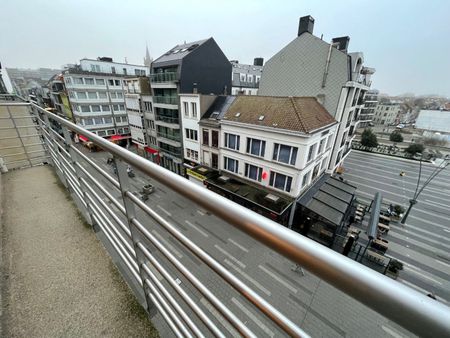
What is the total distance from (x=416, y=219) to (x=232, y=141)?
14435 mm

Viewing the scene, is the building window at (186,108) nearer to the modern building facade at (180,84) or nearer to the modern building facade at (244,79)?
the modern building facade at (180,84)

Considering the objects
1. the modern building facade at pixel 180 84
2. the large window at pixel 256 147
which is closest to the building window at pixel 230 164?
the large window at pixel 256 147

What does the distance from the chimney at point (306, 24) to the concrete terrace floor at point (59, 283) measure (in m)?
16.1

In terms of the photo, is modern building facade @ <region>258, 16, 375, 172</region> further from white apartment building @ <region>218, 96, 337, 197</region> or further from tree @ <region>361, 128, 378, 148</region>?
tree @ <region>361, 128, 378, 148</region>

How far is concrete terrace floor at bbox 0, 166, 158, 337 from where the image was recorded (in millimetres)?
1749

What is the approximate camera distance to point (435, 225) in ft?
43.7

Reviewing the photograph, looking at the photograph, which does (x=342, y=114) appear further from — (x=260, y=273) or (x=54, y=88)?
(x=54, y=88)

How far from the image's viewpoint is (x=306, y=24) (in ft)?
42.0

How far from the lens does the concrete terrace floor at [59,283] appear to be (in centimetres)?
175

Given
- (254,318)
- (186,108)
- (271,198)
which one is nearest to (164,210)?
(271,198)

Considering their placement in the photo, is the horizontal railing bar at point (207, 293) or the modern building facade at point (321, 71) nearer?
the horizontal railing bar at point (207, 293)

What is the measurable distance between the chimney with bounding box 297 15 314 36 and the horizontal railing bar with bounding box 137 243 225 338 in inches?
640

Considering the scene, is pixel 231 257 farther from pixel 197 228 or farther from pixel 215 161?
pixel 215 161

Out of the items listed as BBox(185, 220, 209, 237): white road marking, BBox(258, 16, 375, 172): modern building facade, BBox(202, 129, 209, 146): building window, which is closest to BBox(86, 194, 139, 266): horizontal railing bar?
BBox(185, 220, 209, 237): white road marking
